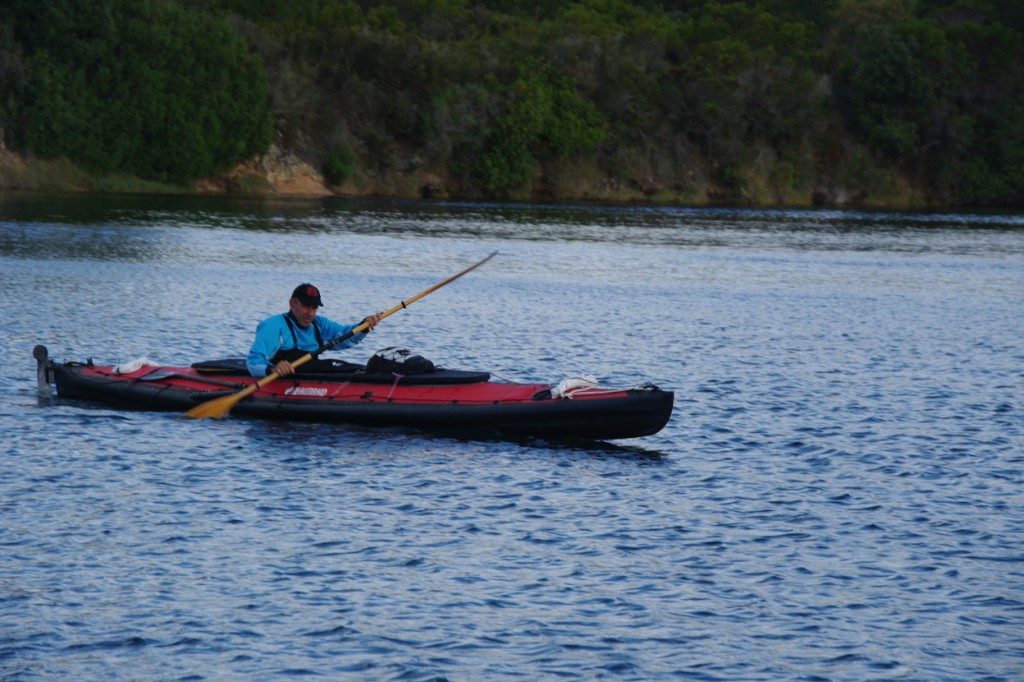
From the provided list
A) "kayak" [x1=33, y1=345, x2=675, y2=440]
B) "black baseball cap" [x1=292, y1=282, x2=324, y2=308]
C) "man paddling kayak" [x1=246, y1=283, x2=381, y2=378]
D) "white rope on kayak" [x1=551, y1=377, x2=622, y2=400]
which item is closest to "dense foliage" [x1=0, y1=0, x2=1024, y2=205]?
"kayak" [x1=33, y1=345, x2=675, y2=440]

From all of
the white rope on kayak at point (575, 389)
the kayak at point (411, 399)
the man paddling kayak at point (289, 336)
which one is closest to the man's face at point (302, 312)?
the man paddling kayak at point (289, 336)

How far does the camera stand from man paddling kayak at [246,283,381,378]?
1559 centimetres

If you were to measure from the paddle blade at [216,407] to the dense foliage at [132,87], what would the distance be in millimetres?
46028

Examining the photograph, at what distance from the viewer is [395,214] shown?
58062 mm

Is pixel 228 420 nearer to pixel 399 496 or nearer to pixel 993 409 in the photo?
pixel 399 496

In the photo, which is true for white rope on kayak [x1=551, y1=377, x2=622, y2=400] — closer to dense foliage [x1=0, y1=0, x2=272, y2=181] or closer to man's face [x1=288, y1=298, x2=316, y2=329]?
man's face [x1=288, y1=298, x2=316, y2=329]

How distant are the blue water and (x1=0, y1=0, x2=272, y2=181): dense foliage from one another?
32720mm

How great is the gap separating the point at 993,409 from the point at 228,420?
10569 mm

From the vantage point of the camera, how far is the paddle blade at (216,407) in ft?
51.1

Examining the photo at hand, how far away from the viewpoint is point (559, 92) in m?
74.4

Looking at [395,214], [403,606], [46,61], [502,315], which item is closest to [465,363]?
[502,315]

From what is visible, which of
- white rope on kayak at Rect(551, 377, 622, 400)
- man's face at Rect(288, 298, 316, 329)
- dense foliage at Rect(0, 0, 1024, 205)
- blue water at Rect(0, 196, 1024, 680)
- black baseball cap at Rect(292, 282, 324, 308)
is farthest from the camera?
dense foliage at Rect(0, 0, 1024, 205)

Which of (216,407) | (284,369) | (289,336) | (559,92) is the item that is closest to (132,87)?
(559,92)

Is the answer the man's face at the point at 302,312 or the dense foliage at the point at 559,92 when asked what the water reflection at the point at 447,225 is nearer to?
the dense foliage at the point at 559,92
